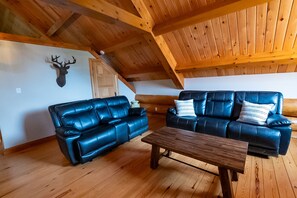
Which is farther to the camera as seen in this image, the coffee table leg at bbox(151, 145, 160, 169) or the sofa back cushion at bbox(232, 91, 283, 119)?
the sofa back cushion at bbox(232, 91, 283, 119)

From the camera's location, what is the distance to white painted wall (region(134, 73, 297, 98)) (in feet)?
9.71

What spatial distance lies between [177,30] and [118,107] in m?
2.14

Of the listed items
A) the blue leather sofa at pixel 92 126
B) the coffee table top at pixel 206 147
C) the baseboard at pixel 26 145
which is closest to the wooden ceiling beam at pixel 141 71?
the blue leather sofa at pixel 92 126

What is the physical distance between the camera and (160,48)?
10.4ft

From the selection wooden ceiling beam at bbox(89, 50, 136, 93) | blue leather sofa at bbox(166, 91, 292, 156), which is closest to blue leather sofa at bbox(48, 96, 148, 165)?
blue leather sofa at bbox(166, 91, 292, 156)

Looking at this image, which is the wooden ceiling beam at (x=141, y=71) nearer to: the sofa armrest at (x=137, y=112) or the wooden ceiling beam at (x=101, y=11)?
the sofa armrest at (x=137, y=112)

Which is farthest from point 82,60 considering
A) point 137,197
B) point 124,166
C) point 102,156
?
point 137,197

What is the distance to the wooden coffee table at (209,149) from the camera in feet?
5.10

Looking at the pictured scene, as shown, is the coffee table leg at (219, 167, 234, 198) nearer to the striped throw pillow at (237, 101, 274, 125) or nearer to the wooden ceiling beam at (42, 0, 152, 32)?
the striped throw pillow at (237, 101, 274, 125)

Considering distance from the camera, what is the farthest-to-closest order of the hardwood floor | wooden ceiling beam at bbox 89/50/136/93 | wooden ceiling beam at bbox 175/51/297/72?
wooden ceiling beam at bbox 89/50/136/93 → wooden ceiling beam at bbox 175/51/297/72 → the hardwood floor

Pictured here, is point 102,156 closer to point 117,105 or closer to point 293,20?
point 117,105

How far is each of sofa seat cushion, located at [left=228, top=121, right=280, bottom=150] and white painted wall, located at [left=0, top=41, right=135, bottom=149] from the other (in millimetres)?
3856

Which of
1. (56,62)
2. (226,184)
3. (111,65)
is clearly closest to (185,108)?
(226,184)

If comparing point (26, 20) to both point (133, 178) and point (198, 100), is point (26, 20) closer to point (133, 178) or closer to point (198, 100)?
point (133, 178)
